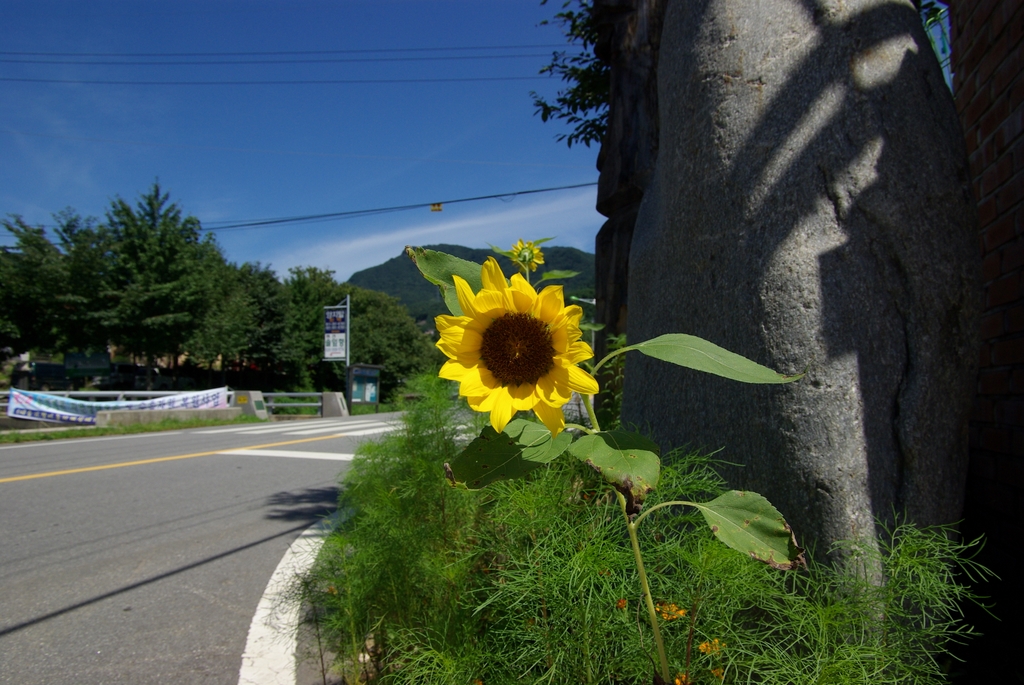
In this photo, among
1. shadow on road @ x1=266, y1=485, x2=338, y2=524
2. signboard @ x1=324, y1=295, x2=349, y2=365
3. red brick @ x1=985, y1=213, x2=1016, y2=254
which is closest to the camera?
red brick @ x1=985, y1=213, x2=1016, y2=254

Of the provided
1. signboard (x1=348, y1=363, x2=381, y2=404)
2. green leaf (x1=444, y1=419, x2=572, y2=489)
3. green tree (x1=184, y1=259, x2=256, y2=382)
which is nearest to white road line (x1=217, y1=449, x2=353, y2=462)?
green leaf (x1=444, y1=419, x2=572, y2=489)

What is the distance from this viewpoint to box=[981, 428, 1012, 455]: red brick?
2.58 m

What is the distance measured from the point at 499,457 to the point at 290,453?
10.2m

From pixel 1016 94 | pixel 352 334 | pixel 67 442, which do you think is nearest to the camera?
pixel 1016 94

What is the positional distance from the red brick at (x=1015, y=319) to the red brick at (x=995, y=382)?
0.60 ft

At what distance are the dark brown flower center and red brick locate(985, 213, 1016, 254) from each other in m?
2.61

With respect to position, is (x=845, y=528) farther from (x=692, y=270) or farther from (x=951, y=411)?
(x=692, y=270)

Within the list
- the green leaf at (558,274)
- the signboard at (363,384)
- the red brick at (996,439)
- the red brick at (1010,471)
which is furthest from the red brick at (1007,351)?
the signboard at (363,384)

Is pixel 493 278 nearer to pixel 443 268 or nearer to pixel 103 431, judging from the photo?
pixel 443 268

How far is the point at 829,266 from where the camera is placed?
6.29ft

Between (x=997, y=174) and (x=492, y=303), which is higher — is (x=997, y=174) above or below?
above

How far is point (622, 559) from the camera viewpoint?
57.3 inches

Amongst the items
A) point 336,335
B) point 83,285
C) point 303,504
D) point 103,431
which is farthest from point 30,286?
point 303,504

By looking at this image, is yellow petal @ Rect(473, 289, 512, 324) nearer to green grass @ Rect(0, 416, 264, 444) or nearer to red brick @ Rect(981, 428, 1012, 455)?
red brick @ Rect(981, 428, 1012, 455)
